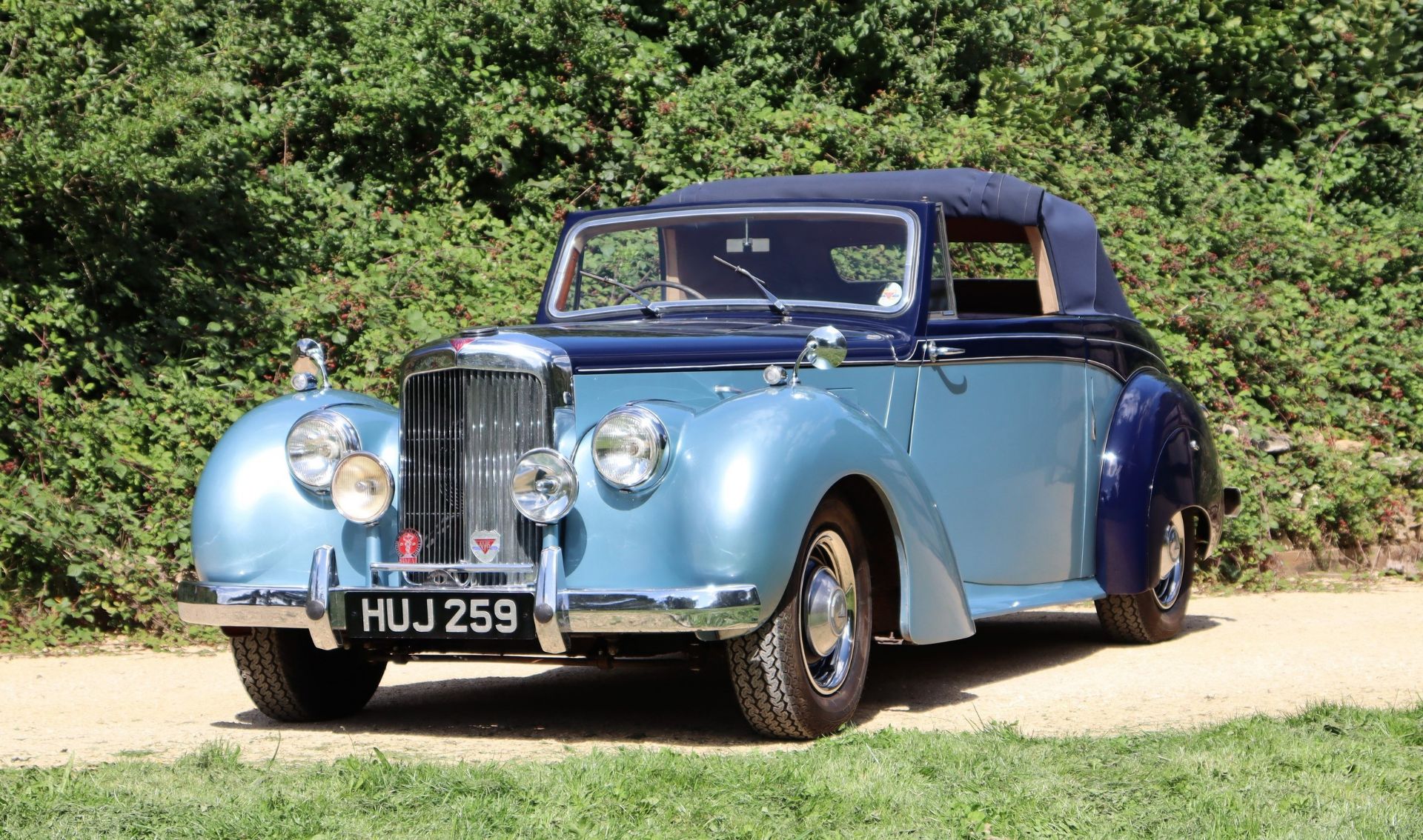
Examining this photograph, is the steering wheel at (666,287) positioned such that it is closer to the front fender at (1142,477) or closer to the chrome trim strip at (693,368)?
the chrome trim strip at (693,368)

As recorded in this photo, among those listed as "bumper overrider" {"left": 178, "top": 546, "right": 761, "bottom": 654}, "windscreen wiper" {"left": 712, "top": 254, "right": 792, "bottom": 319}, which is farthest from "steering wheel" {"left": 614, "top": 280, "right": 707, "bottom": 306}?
"bumper overrider" {"left": 178, "top": 546, "right": 761, "bottom": 654}

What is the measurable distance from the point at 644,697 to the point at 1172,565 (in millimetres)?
2625

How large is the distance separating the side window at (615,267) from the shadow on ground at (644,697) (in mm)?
1495

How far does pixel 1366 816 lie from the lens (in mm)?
3598

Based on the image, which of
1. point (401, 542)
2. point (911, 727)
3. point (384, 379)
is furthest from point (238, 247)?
point (911, 727)

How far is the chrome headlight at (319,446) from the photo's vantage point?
16.4ft

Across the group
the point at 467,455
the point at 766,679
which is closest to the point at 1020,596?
the point at 766,679

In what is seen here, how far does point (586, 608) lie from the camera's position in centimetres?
448

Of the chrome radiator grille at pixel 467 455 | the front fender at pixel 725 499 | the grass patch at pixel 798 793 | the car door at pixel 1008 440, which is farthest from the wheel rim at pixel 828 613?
the chrome radiator grille at pixel 467 455

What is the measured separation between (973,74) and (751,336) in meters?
9.02

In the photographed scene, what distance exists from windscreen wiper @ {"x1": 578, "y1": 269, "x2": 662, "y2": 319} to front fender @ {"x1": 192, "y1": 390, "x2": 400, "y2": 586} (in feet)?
3.91

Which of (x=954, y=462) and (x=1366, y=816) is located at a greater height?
(x=954, y=462)

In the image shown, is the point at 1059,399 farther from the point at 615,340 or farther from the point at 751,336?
the point at 615,340

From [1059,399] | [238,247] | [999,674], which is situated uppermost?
[238,247]
